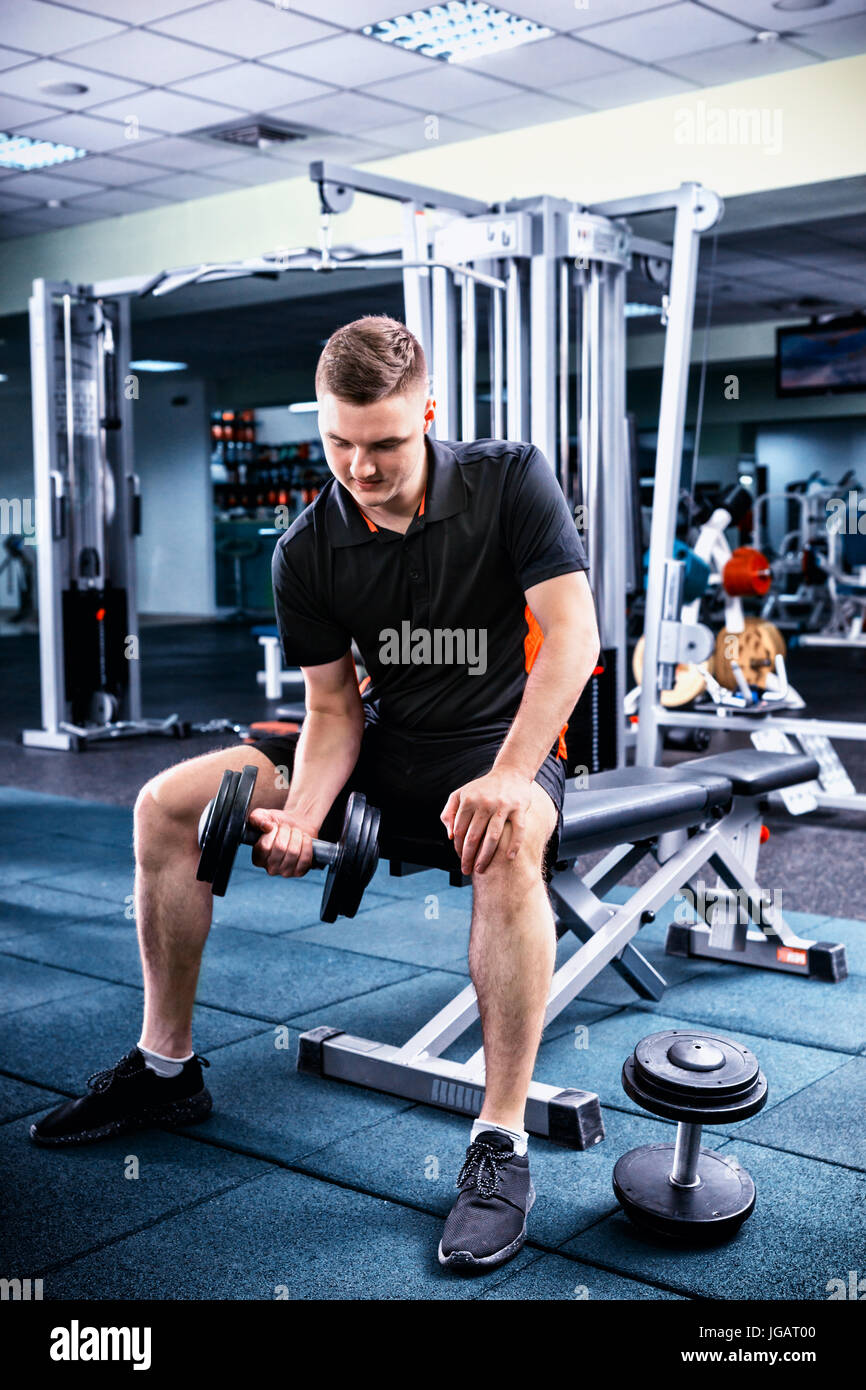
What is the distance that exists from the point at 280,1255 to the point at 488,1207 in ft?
0.82

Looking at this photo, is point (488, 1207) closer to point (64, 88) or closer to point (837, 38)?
point (837, 38)

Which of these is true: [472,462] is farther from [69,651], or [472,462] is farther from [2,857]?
[69,651]

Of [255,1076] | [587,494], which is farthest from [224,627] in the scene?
[255,1076]

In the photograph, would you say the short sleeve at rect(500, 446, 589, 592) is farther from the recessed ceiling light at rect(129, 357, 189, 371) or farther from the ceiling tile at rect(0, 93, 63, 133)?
the recessed ceiling light at rect(129, 357, 189, 371)

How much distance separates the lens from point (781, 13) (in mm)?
4520

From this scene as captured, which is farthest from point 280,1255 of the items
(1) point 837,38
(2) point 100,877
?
(1) point 837,38

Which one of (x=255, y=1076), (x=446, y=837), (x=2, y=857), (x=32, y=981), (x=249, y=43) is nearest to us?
(x=446, y=837)

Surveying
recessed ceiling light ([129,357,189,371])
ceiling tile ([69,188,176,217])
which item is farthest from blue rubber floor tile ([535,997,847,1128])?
recessed ceiling light ([129,357,189,371])

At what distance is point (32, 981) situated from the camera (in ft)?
8.41

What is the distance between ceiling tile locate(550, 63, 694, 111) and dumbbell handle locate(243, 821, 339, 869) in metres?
4.33

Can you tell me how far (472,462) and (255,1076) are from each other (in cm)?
102

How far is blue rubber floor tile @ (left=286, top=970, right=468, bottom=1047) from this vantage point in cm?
229

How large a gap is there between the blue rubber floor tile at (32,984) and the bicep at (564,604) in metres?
1.27

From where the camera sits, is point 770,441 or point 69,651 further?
point 770,441
